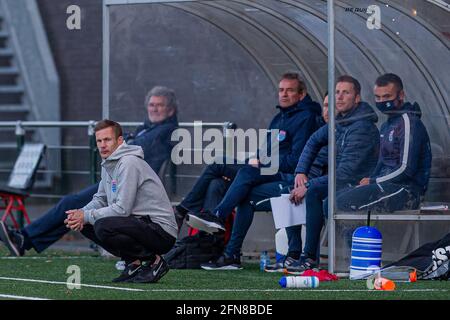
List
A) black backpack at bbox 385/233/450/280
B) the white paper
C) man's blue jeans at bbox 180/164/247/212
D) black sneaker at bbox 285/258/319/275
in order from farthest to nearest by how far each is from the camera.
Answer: man's blue jeans at bbox 180/164/247/212
the white paper
black sneaker at bbox 285/258/319/275
black backpack at bbox 385/233/450/280

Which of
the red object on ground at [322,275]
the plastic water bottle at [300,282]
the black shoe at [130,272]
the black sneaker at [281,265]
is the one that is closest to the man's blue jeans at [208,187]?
the black sneaker at [281,265]

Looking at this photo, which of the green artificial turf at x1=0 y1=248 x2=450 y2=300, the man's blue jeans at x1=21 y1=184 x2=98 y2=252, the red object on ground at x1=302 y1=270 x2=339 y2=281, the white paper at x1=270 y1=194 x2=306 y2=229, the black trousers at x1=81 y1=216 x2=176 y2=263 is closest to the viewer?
the green artificial turf at x1=0 y1=248 x2=450 y2=300

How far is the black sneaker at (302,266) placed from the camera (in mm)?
11531

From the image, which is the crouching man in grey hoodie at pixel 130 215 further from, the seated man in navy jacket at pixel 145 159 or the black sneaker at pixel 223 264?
the seated man in navy jacket at pixel 145 159

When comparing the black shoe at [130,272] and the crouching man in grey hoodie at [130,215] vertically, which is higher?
the crouching man in grey hoodie at [130,215]

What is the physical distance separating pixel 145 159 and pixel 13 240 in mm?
1422

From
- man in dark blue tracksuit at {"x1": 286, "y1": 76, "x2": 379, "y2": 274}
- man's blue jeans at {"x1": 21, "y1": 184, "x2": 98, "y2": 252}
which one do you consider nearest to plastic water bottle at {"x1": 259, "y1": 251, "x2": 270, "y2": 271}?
man in dark blue tracksuit at {"x1": 286, "y1": 76, "x2": 379, "y2": 274}

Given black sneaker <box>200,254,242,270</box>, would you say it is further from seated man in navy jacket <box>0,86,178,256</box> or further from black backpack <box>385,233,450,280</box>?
black backpack <box>385,233,450,280</box>

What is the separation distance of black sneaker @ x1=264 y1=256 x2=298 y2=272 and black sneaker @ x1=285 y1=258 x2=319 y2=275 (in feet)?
0.17

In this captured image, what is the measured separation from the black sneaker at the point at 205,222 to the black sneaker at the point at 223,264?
260 millimetres

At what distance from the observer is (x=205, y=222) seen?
12.1 m

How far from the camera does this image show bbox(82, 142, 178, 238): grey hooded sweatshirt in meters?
10.0
